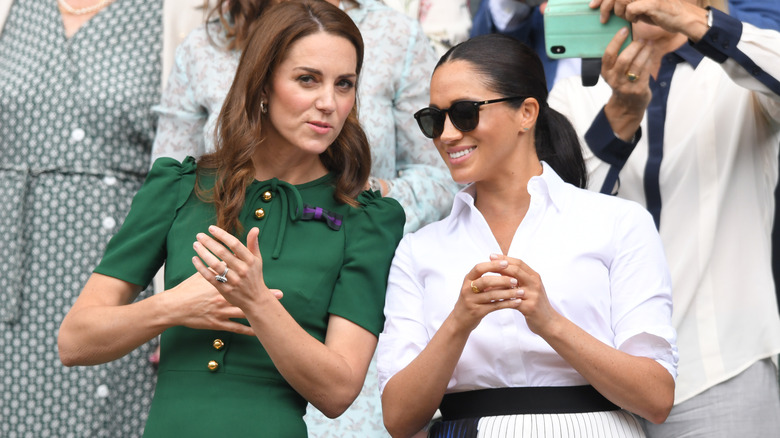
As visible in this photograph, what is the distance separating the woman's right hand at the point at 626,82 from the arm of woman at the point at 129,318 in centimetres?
143

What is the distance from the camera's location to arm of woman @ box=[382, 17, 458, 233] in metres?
3.63

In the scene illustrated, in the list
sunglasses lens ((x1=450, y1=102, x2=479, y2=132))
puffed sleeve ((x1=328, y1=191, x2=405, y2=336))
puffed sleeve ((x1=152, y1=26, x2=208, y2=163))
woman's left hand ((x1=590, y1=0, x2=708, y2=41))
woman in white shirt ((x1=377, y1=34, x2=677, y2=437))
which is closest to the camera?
woman in white shirt ((x1=377, y1=34, x2=677, y2=437))

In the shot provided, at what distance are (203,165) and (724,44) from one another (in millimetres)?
1620

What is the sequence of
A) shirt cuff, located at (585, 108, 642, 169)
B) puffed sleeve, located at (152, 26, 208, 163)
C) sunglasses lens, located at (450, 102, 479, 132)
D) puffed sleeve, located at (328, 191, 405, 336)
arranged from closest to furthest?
puffed sleeve, located at (328, 191, 405, 336)
sunglasses lens, located at (450, 102, 479, 132)
shirt cuff, located at (585, 108, 642, 169)
puffed sleeve, located at (152, 26, 208, 163)

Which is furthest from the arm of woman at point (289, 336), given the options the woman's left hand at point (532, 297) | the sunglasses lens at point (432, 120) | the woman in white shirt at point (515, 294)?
the sunglasses lens at point (432, 120)

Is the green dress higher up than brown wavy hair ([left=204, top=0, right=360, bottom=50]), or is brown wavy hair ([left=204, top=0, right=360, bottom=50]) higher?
brown wavy hair ([left=204, top=0, right=360, bottom=50])

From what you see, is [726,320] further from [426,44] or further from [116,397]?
[116,397]

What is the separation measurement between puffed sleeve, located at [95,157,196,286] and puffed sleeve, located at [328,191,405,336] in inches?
18.8

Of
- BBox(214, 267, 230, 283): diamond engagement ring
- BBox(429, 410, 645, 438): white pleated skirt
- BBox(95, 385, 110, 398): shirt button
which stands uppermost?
BBox(214, 267, 230, 283): diamond engagement ring

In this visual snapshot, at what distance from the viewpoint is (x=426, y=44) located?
391 centimetres

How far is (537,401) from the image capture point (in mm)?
2748

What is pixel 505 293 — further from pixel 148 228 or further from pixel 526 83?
pixel 148 228

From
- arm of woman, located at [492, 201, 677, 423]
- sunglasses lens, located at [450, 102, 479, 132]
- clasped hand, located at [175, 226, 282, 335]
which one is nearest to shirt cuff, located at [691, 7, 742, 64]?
arm of woman, located at [492, 201, 677, 423]

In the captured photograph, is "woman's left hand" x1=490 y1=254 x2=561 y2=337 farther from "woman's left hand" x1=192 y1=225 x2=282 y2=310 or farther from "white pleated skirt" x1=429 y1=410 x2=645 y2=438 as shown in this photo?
"woman's left hand" x1=192 y1=225 x2=282 y2=310
